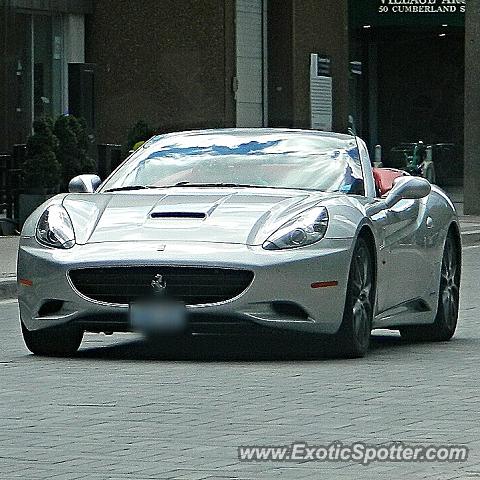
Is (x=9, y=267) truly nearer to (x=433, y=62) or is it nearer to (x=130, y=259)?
(x=130, y=259)

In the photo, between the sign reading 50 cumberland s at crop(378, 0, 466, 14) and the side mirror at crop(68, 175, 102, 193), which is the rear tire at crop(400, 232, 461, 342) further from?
the sign reading 50 cumberland s at crop(378, 0, 466, 14)

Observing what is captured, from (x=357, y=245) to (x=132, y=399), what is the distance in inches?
89.5

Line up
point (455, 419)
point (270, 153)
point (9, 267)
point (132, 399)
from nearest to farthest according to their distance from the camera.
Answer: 1. point (455, 419)
2. point (132, 399)
3. point (270, 153)
4. point (9, 267)

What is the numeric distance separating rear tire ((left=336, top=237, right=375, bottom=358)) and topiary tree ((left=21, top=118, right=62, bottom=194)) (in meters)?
13.5

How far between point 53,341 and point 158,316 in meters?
0.86

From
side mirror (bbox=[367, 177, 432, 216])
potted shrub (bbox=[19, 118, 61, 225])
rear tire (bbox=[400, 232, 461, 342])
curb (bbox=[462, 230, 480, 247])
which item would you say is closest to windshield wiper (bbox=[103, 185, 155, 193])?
side mirror (bbox=[367, 177, 432, 216])

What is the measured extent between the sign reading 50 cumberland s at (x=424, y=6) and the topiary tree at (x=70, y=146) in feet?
54.7

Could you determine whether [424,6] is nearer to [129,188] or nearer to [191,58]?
[191,58]

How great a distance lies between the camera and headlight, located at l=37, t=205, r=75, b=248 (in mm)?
10508

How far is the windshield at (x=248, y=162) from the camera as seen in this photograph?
1135cm

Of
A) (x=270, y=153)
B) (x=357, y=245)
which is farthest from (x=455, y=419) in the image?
(x=270, y=153)

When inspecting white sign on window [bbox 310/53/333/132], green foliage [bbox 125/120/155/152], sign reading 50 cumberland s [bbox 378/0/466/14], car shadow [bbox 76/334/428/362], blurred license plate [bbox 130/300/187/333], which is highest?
sign reading 50 cumberland s [bbox 378/0/466/14]

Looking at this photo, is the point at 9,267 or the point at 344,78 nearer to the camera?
the point at 9,267

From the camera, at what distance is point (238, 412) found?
331 inches
